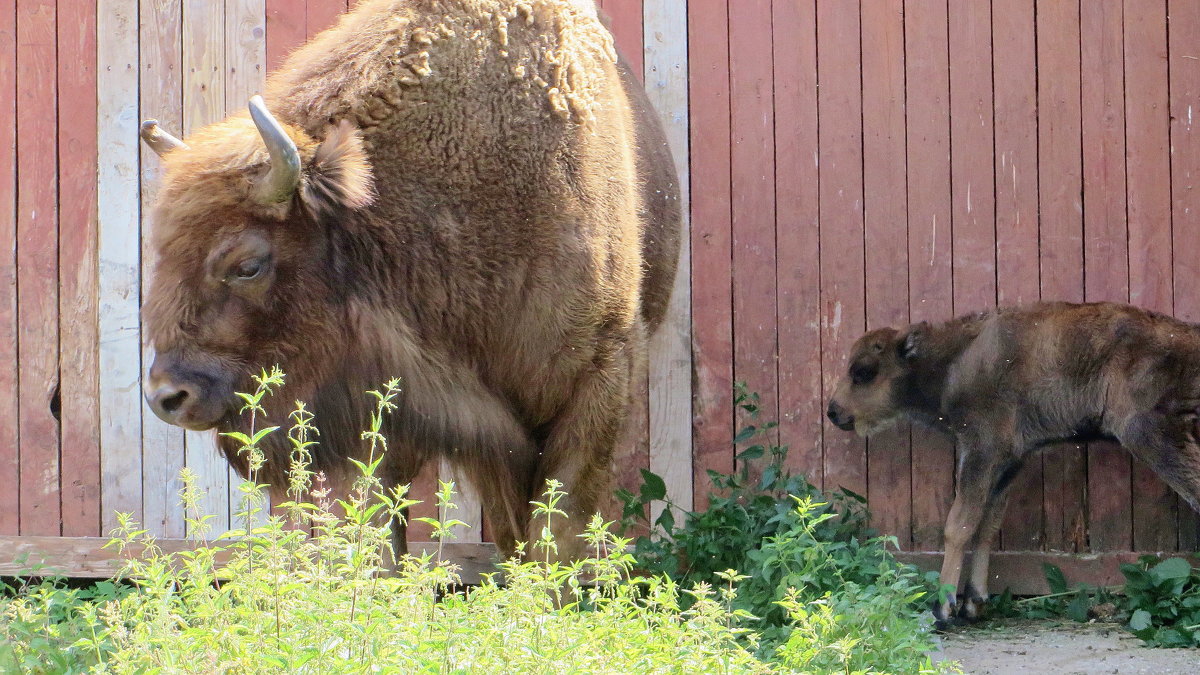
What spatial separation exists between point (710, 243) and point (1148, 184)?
2006 mm

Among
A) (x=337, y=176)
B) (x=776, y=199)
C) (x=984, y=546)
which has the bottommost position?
(x=984, y=546)

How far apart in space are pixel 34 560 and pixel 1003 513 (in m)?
4.44

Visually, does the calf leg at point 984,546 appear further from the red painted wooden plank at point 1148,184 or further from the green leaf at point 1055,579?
the red painted wooden plank at point 1148,184

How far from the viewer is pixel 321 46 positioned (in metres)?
4.24

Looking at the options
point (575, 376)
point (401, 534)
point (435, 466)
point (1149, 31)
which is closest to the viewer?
point (575, 376)

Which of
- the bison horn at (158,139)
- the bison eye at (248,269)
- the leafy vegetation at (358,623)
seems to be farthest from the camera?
the bison horn at (158,139)

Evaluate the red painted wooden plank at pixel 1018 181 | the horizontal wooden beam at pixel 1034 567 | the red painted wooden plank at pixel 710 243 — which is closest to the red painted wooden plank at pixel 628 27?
the red painted wooden plank at pixel 710 243

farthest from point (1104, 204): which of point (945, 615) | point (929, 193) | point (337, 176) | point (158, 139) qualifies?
point (158, 139)

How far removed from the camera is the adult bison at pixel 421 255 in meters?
3.76

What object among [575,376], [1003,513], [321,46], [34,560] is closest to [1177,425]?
[1003,513]

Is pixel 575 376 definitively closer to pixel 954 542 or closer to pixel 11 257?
pixel 954 542

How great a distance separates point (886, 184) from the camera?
5.56 meters

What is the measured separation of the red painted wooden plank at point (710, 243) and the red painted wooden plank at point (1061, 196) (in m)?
1.44

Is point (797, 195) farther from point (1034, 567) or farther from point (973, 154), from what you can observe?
point (1034, 567)
